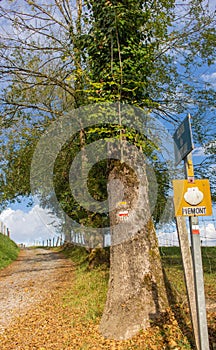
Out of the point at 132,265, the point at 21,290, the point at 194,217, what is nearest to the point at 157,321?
the point at 132,265

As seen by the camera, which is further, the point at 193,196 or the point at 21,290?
the point at 21,290

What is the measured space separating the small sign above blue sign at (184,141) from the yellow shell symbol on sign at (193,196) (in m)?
0.42

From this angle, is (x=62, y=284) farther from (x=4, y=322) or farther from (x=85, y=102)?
(x=85, y=102)

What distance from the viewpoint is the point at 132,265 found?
6.00 meters

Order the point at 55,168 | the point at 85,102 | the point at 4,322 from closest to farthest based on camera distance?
the point at 4,322 → the point at 85,102 → the point at 55,168

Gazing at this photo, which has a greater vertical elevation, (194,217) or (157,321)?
(194,217)

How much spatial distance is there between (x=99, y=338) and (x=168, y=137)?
5.95 meters

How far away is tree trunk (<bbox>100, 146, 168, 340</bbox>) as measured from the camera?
5652mm

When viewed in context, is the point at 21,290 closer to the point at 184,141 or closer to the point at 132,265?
the point at 132,265

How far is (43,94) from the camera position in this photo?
12.8 metres

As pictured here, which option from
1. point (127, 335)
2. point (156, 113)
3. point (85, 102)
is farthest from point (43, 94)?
point (127, 335)

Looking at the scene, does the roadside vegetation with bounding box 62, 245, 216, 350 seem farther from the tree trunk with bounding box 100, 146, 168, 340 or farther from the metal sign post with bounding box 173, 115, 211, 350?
the metal sign post with bounding box 173, 115, 211, 350

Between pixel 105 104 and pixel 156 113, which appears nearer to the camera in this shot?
pixel 105 104

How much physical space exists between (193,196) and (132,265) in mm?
2689
